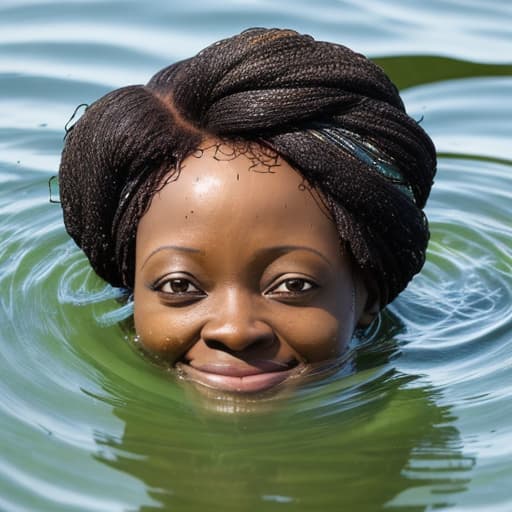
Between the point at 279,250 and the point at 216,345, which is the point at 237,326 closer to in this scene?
the point at 216,345

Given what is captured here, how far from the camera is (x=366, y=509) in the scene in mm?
3932

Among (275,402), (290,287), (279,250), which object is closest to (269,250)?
(279,250)

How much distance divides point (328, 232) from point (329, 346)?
1.24 ft

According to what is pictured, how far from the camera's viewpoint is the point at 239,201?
4.37 meters

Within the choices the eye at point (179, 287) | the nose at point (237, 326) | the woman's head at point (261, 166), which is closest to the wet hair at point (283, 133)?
the woman's head at point (261, 166)

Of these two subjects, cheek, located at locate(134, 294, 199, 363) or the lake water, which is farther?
cheek, located at locate(134, 294, 199, 363)

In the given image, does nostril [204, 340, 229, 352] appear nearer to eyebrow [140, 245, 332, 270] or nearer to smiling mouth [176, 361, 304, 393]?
smiling mouth [176, 361, 304, 393]

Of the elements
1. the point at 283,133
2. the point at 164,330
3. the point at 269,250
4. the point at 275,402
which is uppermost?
the point at 283,133

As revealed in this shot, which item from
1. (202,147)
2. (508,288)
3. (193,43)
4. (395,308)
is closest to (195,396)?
(202,147)

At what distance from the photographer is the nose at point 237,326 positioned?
172 inches

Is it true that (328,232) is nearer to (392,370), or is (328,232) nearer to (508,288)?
(392,370)

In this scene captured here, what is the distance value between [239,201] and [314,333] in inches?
20.2

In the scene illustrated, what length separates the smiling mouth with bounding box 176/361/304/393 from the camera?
450 centimetres

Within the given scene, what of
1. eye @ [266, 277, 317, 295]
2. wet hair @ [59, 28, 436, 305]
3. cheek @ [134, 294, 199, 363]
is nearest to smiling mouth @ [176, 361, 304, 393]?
cheek @ [134, 294, 199, 363]
